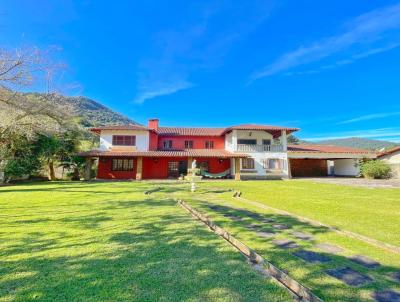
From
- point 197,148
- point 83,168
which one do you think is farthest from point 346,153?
point 83,168

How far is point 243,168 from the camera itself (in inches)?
969

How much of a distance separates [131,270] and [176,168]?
22.0 metres

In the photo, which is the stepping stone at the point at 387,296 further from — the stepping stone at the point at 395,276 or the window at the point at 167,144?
the window at the point at 167,144

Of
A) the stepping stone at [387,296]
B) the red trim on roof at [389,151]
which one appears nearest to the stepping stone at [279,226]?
the stepping stone at [387,296]

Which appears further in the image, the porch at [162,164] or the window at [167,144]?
the window at [167,144]

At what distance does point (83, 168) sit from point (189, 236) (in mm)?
22492

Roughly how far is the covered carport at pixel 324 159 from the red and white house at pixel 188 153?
40 centimetres

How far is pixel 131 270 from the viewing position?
306 centimetres

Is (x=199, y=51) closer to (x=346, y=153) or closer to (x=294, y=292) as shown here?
(x=346, y=153)

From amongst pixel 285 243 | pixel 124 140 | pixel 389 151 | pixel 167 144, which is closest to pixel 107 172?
pixel 124 140

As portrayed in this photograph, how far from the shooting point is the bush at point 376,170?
2284cm

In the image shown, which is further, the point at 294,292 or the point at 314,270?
the point at 314,270

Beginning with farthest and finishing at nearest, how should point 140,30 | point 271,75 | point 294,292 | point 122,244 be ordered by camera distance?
point 271,75 → point 140,30 → point 122,244 → point 294,292

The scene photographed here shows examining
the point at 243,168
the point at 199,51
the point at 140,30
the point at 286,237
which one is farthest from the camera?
the point at 243,168
